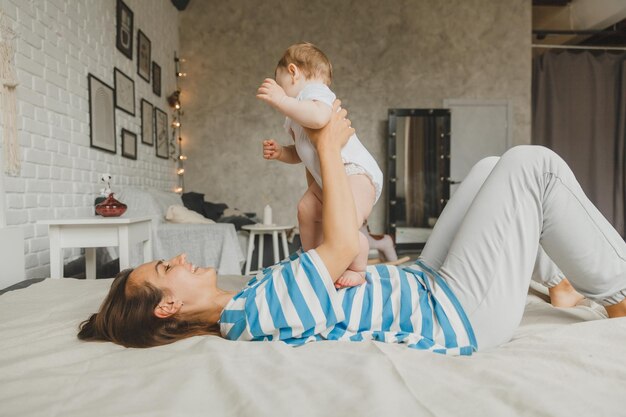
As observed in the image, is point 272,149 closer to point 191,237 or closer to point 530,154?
point 530,154

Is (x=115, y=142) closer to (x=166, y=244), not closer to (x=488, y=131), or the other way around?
(x=166, y=244)

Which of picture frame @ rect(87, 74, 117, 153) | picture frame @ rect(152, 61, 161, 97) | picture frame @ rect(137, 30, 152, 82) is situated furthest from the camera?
picture frame @ rect(152, 61, 161, 97)

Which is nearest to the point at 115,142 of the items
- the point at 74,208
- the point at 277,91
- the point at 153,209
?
the point at 153,209

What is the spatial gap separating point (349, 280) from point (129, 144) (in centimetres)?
352

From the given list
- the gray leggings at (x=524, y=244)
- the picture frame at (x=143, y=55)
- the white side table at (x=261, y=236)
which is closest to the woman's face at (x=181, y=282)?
the gray leggings at (x=524, y=244)

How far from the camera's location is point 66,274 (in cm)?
270

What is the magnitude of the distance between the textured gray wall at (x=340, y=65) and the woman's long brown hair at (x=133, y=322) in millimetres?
4997

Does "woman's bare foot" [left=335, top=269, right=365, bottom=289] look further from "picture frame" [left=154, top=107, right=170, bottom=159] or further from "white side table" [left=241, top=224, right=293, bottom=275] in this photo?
"picture frame" [left=154, top=107, right=170, bottom=159]

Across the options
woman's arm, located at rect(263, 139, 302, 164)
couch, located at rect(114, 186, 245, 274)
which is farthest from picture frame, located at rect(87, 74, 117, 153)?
woman's arm, located at rect(263, 139, 302, 164)

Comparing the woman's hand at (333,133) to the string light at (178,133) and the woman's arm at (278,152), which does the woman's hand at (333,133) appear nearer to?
the woman's arm at (278,152)

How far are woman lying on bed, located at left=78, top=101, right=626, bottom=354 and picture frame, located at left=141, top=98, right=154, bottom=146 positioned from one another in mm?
3687

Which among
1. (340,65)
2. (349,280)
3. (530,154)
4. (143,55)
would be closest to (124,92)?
(143,55)

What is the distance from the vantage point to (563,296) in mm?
1422

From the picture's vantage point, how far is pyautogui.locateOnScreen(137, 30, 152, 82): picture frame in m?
4.39
